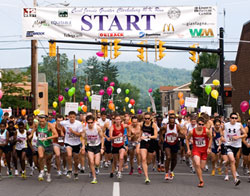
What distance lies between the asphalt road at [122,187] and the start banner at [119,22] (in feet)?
36.2

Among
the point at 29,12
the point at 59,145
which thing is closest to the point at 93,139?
the point at 59,145

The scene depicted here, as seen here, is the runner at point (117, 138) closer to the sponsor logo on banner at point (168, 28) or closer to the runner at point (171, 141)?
the runner at point (171, 141)

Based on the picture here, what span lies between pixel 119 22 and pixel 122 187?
1394cm

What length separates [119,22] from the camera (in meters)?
25.3

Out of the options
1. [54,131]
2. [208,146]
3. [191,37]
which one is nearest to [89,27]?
[191,37]

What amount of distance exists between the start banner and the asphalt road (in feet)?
36.2

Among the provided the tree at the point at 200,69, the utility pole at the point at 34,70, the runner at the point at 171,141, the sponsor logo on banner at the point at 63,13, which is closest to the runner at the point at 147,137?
the runner at the point at 171,141

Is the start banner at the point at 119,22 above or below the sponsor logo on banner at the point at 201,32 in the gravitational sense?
above

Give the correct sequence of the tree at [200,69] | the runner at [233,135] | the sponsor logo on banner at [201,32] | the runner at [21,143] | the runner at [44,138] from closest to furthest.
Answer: the runner at [233,135], the runner at [44,138], the runner at [21,143], the sponsor logo on banner at [201,32], the tree at [200,69]

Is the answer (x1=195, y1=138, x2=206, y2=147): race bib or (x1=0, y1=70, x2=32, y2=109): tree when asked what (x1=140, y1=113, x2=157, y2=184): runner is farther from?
(x1=0, y1=70, x2=32, y2=109): tree

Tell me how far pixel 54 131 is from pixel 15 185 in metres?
1.82

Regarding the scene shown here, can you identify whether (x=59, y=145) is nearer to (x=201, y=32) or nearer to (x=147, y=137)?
(x=147, y=137)

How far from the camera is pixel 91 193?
38.2ft

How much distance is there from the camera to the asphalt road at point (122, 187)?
11709 millimetres
